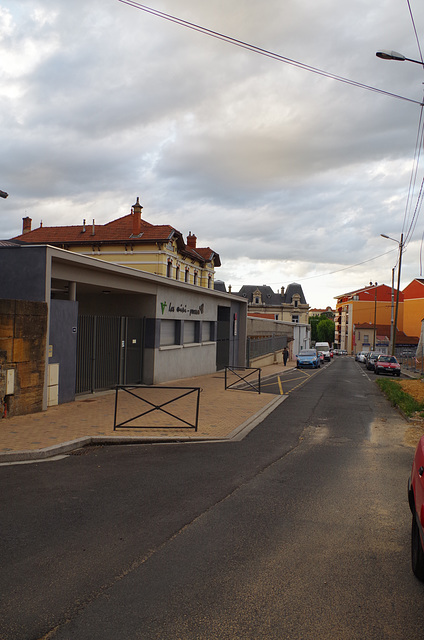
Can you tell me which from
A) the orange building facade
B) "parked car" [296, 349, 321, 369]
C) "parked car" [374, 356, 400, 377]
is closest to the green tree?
the orange building facade

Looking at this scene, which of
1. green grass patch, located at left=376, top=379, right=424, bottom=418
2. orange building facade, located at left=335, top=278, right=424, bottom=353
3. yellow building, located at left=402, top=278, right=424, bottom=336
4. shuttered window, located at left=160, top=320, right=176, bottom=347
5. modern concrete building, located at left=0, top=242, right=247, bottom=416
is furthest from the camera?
orange building facade, located at left=335, top=278, right=424, bottom=353

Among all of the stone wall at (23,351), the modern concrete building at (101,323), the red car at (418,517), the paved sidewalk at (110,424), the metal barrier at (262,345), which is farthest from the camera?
the metal barrier at (262,345)

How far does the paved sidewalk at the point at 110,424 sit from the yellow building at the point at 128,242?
24.5 meters

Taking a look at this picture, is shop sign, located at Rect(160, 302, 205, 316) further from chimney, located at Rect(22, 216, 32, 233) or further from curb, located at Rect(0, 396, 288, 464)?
chimney, located at Rect(22, 216, 32, 233)

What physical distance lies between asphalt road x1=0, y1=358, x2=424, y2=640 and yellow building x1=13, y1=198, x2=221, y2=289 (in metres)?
31.6

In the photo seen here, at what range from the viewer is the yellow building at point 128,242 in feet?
130

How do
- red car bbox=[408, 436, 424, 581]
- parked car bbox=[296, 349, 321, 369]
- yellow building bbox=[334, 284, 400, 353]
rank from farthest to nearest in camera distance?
yellow building bbox=[334, 284, 400, 353] < parked car bbox=[296, 349, 321, 369] < red car bbox=[408, 436, 424, 581]

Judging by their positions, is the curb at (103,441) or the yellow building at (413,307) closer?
the curb at (103,441)

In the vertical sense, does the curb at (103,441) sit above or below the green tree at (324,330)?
below

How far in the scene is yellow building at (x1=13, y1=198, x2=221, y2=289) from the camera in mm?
39625

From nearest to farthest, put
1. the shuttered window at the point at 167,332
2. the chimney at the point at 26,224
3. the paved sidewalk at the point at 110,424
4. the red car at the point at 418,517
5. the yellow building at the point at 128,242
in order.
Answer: the red car at the point at 418,517
the paved sidewalk at the point at 110,424
the shuttered window at the point at 167,332
the yellow building at the point at 128,242
the chimney at the point at 26,224

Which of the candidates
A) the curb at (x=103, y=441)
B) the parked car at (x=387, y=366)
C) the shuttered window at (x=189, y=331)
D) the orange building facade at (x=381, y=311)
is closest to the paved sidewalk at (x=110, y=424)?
the curb at (x=103, y=441)

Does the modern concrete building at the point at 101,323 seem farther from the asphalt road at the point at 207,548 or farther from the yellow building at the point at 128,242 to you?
the yellow building at the point at 128,242

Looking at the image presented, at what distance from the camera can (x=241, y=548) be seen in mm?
4914
